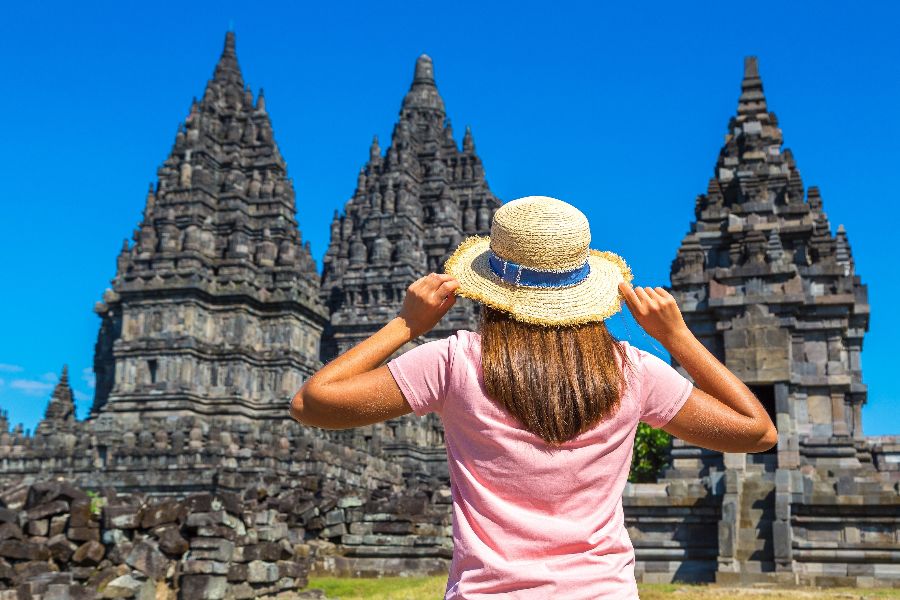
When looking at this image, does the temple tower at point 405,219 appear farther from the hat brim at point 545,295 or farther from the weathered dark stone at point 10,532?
the hat brim at point 545,295

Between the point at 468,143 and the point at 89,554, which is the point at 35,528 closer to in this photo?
the point at 89,554

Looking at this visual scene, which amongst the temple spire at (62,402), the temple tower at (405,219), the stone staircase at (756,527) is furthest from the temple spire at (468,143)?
the stone staircase at (756,527)

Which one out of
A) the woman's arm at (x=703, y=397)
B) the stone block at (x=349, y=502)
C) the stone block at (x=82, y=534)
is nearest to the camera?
A: the woman's arm at (x=703, y=397)

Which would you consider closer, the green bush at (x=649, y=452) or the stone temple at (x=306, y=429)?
the stone temple at (x=306, y=429)

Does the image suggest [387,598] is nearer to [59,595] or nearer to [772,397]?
[59,595]

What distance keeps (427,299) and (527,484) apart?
643 mm

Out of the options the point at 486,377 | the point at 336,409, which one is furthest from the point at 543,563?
the point at 336,409

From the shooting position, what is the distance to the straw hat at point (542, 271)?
3344 millimetres

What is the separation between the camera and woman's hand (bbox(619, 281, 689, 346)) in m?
3.54

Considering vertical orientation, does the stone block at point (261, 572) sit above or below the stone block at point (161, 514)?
below

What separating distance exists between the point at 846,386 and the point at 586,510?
1914 centimetres

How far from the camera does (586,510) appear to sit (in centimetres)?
324

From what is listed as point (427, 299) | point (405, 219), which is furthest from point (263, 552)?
point (405, 219)

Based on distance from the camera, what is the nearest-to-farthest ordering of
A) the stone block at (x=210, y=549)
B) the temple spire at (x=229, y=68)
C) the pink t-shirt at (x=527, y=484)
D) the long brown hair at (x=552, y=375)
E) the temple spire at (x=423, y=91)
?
the pink t-shirt at (x=527, y=484) < the long brown hair at (x=552, y=375) < the stone block at (x=210, y=549) < the temple spire at (x=229, y=68) < the temple spire at (x=423, y=91)
